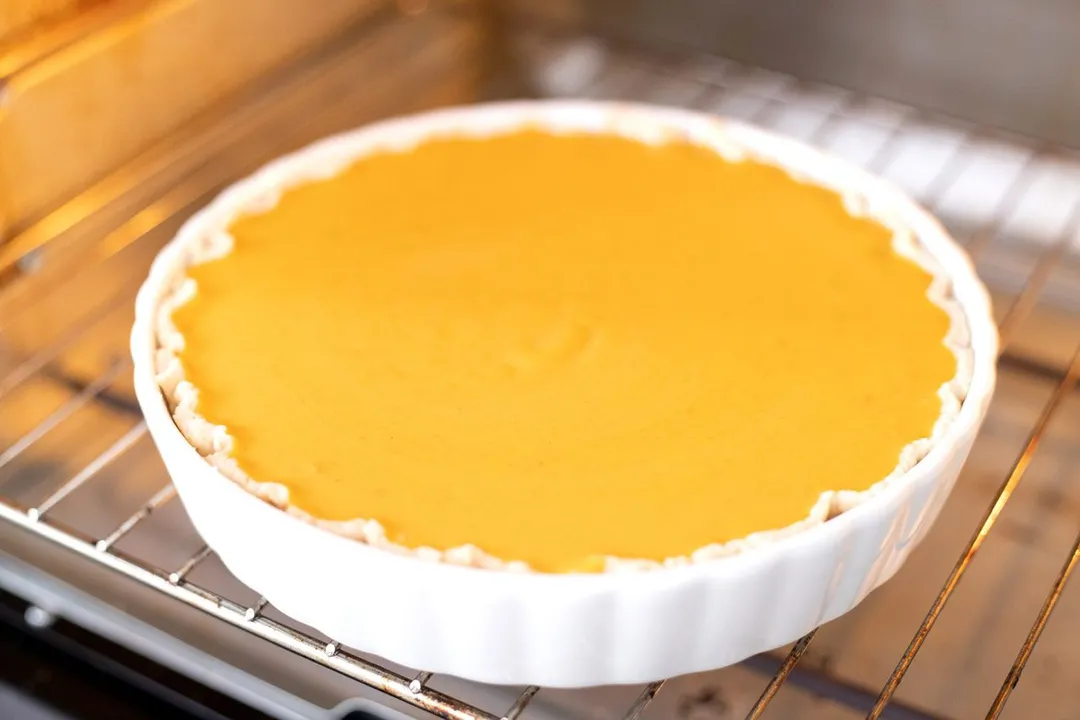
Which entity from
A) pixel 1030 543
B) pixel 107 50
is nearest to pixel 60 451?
pixel 107 50

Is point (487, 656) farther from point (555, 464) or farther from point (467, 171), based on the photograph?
point (467, 171)

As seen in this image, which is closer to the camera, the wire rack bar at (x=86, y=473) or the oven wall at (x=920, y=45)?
the wire rack bar at (x=86, y=473)

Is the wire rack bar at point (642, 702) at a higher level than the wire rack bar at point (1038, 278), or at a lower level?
higher

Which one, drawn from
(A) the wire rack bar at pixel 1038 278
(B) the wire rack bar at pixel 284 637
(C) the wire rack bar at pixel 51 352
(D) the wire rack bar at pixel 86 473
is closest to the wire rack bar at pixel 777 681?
(B) the wire rack bar at pixel 284 637

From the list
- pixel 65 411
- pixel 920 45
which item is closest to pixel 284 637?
pixel 65 411

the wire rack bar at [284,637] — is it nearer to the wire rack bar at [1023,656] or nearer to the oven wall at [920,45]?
the wire rack bar at [1023,656]

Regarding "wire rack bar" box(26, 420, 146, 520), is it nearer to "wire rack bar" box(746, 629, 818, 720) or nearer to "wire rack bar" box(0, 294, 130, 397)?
"wire rack bar" box(0, 294, 130, 397)
